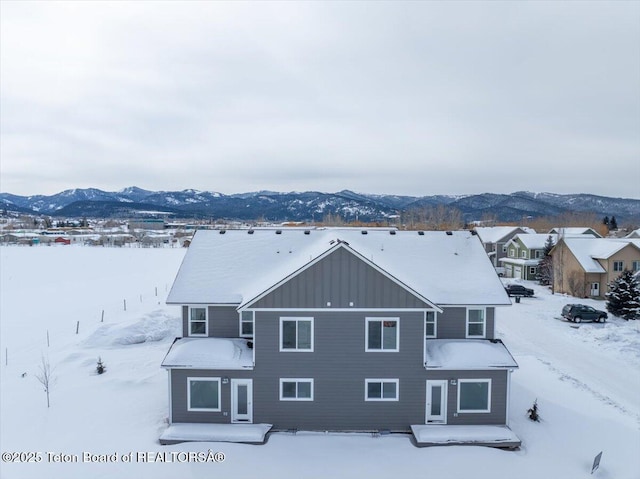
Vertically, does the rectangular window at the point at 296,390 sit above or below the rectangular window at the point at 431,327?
below

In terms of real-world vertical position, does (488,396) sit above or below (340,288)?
below

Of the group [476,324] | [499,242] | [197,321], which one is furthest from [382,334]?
[499,242]

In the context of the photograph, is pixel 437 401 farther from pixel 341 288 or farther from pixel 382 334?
pixel 341 288

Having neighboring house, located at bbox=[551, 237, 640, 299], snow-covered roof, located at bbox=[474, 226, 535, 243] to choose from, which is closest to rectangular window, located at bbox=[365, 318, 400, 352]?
neighboring house, located at bbox=[551, 237, 640, 299]

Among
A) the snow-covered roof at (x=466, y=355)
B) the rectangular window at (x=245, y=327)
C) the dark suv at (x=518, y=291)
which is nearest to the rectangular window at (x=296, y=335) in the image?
the rectangular window at (x=245, y=327)

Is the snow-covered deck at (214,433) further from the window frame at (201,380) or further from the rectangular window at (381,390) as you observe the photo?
the rectangular window at (381,390)

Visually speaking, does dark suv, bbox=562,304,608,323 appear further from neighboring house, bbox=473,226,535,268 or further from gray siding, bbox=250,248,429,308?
neighboring house, bbox=473,226,535,268
